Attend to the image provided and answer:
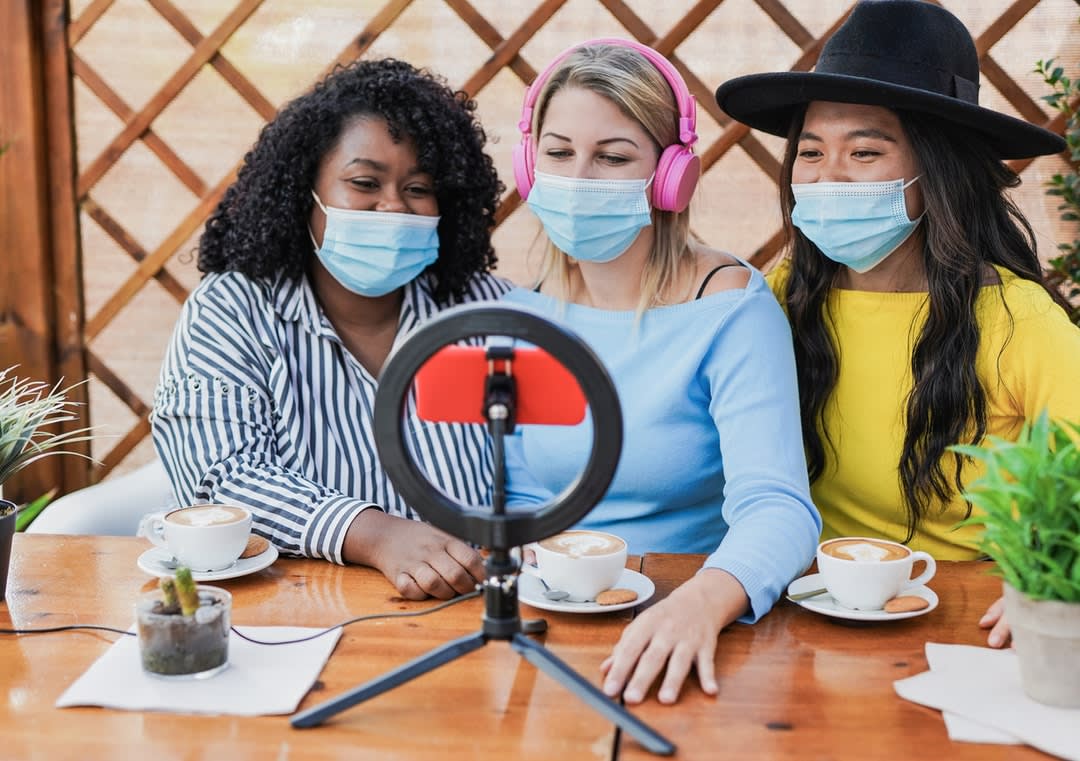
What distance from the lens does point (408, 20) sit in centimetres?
199

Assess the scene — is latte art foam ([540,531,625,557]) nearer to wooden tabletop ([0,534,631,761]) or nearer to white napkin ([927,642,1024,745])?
wooden tabletop ([0,534,631,761])

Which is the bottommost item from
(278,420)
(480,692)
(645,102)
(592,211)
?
(480,692)

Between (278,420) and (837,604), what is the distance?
0.62 metres

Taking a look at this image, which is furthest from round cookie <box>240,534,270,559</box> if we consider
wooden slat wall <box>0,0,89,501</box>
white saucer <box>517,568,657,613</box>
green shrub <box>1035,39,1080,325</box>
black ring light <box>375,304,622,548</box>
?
green shrub <box>1035,39,1080,325</box>

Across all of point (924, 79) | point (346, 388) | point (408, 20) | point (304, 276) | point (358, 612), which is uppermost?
point (408, 20)

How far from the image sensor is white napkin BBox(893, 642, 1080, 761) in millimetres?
660

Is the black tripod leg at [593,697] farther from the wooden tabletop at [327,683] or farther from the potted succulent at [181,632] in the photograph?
the potted succulent at [181,632]

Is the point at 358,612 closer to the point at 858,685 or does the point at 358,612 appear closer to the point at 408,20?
the point at 858,685

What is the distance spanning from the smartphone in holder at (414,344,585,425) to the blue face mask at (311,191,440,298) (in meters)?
0.57

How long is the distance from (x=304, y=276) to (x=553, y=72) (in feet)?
1.22

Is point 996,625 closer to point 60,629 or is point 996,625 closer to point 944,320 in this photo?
point 944,320

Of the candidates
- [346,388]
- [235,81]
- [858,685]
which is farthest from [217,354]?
[235,81]

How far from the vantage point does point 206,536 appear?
90 cm

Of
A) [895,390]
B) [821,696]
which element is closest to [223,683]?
[821,696]
